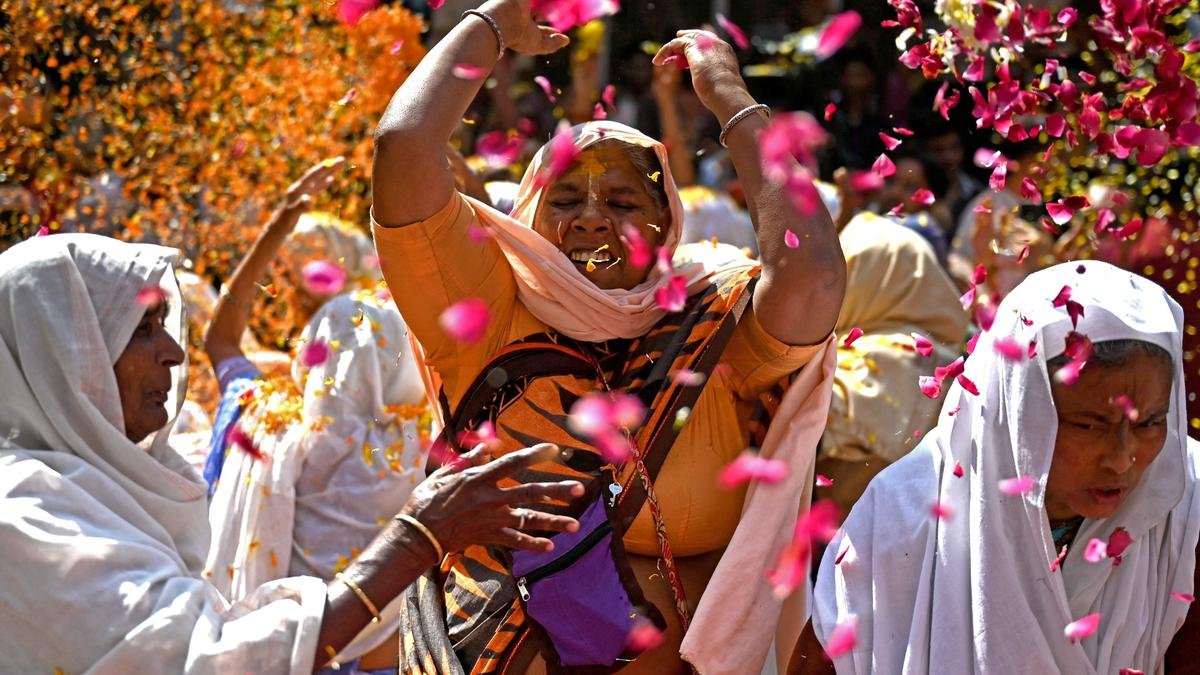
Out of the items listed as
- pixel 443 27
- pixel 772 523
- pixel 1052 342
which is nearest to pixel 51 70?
pixel 443 27

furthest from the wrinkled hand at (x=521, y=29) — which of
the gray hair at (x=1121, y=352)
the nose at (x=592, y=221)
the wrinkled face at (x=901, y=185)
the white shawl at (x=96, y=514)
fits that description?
the wrinkled face at (x=901, y=185)

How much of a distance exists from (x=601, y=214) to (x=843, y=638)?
103 centimetres

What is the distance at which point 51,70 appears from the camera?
636cm

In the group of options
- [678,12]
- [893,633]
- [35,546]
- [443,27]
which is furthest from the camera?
[443,27]

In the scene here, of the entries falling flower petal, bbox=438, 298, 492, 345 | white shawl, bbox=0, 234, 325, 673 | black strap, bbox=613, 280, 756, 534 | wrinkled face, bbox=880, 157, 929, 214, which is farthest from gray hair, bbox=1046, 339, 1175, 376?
wrinkled face, bbox=880, 157, 929, 214

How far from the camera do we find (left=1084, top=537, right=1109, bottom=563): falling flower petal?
9.20 ft

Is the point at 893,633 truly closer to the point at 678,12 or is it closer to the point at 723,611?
the point at 723,611

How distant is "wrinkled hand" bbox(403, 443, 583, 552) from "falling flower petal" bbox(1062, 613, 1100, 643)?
3.06 ft

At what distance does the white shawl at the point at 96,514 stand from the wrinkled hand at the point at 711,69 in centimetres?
116

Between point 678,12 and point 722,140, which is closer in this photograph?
point 722,140

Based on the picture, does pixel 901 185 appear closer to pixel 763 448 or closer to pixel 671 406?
pixel 763 448

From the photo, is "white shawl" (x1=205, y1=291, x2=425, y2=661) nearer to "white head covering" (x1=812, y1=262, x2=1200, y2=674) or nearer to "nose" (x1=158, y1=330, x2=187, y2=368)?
"nose" (x1=158, y1=330, x2=187, y2=368)

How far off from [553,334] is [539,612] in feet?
1.91

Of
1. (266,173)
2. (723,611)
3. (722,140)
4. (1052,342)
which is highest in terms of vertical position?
(722,140)
